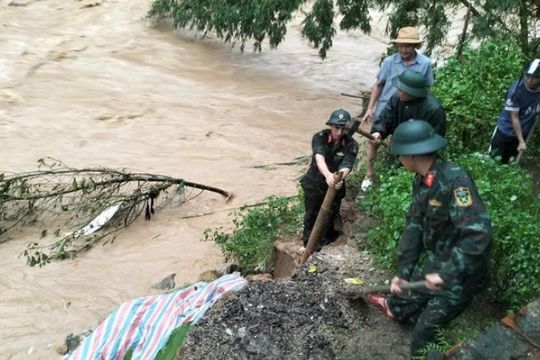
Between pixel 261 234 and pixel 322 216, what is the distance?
1671 millimetres

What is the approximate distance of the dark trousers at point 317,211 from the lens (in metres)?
5.79

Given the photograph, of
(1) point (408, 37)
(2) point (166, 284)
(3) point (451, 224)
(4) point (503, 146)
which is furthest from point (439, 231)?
(2) point (166, 284)

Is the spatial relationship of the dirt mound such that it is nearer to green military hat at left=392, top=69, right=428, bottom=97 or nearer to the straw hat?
green military hat at left=392, top=69, right=428, bottom=97

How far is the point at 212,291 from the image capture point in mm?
4902

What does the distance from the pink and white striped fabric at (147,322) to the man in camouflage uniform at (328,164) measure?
1167 millimetres

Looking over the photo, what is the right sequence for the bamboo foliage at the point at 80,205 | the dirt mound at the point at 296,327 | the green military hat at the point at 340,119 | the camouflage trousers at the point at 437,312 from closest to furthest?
the camouflage trousers at the point at 437,312 < the dirt mound at the point at 296,327 < the green military hat at the point at 340,119 < the bamboo foliage at the point at 80,205

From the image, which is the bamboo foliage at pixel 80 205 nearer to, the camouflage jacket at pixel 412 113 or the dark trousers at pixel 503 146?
the camouflage jacket at pixel 412 113

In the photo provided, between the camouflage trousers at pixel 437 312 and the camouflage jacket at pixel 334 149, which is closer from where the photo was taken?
the camouflage trousers at pixel 437 312

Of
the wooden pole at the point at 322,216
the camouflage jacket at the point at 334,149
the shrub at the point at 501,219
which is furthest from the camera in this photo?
the camouflage jacket at the point at 334,149

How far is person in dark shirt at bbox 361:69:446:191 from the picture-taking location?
521cm

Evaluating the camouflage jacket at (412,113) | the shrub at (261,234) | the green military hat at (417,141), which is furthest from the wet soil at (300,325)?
the shrub at (261,234)

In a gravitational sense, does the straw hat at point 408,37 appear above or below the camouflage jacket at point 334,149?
above

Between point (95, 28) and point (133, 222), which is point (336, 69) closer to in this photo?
point (95, 28)

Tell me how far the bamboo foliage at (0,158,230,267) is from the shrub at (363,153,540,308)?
3.58 metres
